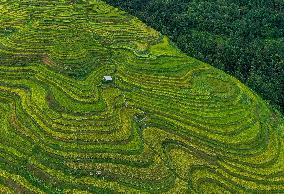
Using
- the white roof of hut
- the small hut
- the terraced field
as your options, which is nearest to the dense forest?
the terraced field

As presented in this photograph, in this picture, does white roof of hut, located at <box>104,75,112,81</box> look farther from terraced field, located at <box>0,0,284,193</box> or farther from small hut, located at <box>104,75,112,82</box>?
terraced field, located at <box>0,0,284,193</box>

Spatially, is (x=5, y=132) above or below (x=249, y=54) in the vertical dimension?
above

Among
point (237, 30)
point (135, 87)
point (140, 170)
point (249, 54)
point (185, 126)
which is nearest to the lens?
point (140, 170)

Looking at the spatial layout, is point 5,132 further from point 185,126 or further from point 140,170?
point 185,126

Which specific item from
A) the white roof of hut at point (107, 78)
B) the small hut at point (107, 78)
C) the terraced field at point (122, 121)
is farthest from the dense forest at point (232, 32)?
the small hut at point (107, 78)

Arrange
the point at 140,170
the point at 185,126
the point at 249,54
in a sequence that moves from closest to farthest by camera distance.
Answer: the point at 140,170, the point at 185,126, the point at 249,54

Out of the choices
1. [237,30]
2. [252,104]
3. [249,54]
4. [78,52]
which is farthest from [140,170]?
[237,30]

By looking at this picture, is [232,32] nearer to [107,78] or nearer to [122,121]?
[107,78]

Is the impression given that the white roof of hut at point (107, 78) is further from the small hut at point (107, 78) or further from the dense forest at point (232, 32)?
the dense forest at point (232, 32)
